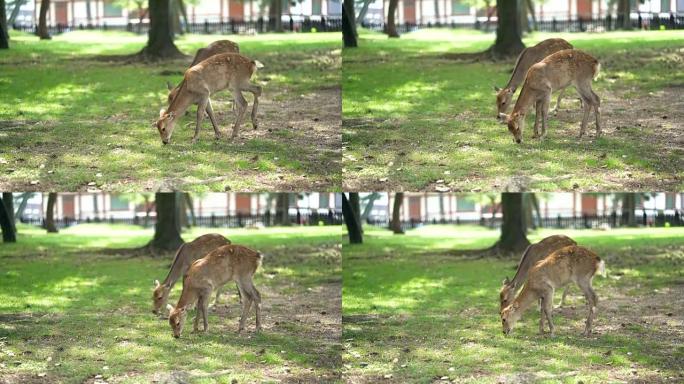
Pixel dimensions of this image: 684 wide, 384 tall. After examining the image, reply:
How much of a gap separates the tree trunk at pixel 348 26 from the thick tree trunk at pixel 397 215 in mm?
1405

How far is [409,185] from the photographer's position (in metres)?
11.2

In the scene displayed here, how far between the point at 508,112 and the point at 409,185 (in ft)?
3.51

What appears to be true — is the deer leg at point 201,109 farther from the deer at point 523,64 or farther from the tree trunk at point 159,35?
the deer at point 523,64

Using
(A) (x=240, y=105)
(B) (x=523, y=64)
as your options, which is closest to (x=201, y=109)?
(A) (x=240, y=105)

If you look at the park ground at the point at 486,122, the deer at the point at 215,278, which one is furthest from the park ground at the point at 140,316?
the park ground at the point at 486,122

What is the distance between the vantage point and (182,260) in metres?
11.5

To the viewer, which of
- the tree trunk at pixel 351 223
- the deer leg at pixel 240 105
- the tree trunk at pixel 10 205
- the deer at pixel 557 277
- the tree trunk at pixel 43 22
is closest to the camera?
the deer at pixel 557 277

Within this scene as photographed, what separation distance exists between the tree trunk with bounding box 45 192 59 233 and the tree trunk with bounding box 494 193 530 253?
3734 millimetres

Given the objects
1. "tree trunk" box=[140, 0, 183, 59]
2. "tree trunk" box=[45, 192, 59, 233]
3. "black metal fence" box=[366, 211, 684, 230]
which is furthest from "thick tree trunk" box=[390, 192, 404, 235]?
"tree trunk" box=[45, 192, 59, 233]

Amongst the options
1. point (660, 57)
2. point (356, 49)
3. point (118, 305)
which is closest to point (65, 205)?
point (118, 305)

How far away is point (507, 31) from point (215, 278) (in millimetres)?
3254

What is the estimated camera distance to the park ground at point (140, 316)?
11.1 meters

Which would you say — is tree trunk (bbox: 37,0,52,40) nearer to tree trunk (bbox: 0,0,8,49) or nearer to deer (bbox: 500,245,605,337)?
tree trunk (bbox: 0,0,8,49)

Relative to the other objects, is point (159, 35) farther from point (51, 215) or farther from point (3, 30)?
point (51, 215)
